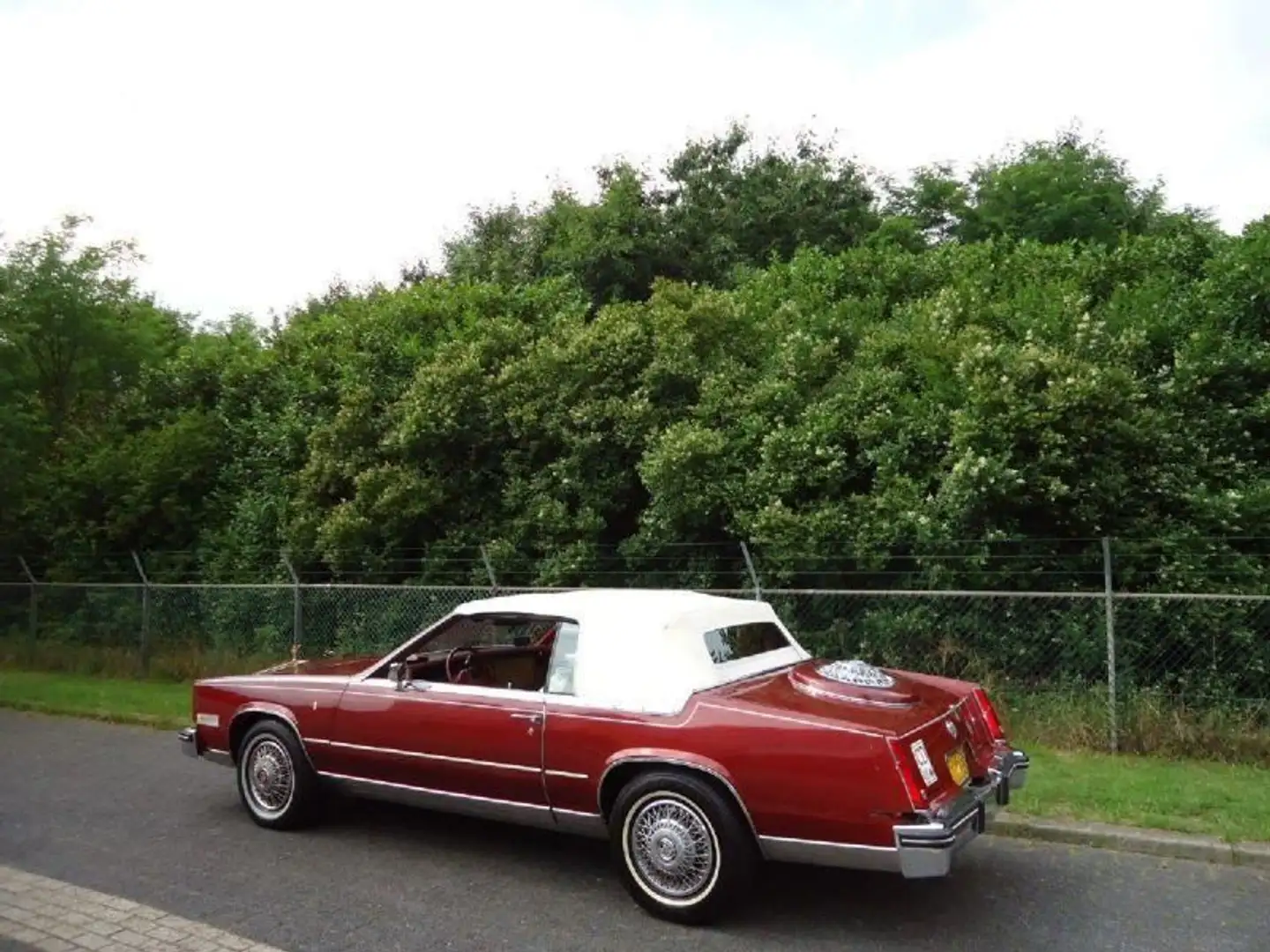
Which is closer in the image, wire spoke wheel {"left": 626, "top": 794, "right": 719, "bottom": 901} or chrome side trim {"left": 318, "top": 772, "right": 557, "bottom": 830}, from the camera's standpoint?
wire spoke wheel {"left": 626, "top": 794, "right": 719, "bottom": 901}

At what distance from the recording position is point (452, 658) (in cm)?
652

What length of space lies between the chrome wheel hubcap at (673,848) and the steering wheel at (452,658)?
1721 mm

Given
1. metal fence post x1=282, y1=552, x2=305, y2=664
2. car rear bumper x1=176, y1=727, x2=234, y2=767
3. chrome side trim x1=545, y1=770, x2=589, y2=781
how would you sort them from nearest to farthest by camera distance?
chrome side trim x1=545, y1=770, x2=589, y2=781 < car rear bumper x1=176, y1=727, x2=234, y2=767 < metal fence post x1=282, y1=552, x2=305, y2=664

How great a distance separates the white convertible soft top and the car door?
39cm

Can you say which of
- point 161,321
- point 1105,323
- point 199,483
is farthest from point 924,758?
point 161,321

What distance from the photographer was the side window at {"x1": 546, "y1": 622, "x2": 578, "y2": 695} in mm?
5656

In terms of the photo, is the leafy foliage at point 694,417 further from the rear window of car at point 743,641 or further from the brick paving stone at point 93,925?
the brick paving stone at point 93,925

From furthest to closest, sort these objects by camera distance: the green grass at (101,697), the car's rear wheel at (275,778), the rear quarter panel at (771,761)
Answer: the green grass at (101,697) → the car's rear wheel at (275,778) → the rear quarter panel at (771,761)

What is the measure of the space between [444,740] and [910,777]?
2554 mm

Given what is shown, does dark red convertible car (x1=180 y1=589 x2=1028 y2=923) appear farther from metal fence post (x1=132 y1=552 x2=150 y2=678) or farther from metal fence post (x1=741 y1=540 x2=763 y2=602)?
metal fence post (x1=132 y1=552 x2=150 y2=678)

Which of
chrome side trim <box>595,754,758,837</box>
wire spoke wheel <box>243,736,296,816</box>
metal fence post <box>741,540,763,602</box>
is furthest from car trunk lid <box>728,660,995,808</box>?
metal fence post <box>741,540,763,602</box>

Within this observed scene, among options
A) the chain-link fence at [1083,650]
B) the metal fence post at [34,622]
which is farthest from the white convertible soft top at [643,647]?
the metal fence post at [34,622]

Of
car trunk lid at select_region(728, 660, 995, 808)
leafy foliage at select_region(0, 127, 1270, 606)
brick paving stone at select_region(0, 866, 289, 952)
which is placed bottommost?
brick paving stone at select_region(0, 866, 289, 952)

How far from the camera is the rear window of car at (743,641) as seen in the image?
5.80m
